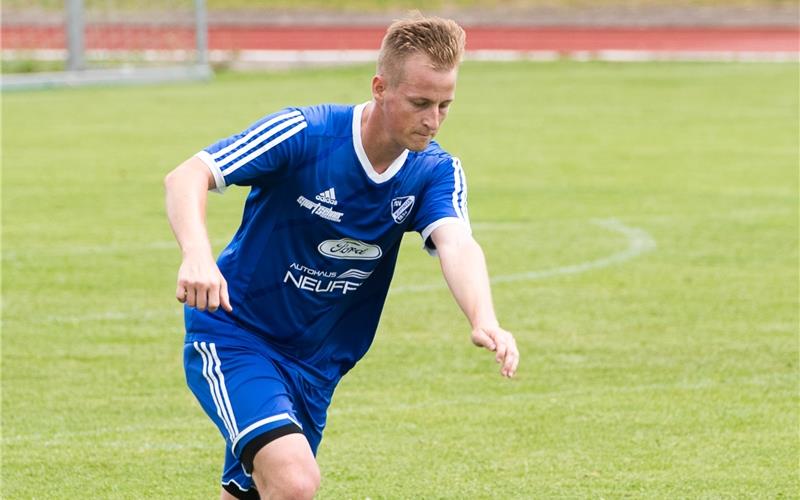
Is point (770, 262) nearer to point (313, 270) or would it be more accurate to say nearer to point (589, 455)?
point (589, 455)

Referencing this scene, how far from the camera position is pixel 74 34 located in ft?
92.9

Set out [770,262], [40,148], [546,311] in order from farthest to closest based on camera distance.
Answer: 1. [40,148]
2. [770,262]
3. [546,311]

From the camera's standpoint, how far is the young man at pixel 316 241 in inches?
191

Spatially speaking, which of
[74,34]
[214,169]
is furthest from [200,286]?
[74,34]

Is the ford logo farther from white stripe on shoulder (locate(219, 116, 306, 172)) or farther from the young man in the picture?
white stripe on shoulder (locate(219, 116, 306, 172))

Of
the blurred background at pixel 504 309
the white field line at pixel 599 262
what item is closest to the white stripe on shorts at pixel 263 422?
the blurred background at pixel 504 309

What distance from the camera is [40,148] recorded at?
1855 cm

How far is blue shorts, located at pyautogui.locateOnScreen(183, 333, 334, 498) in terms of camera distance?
4.89 metres

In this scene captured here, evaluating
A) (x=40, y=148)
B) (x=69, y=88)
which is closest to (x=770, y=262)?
(x=40, y=148)

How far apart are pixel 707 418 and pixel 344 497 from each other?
2114 mm

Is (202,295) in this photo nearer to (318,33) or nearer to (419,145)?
(419,145)

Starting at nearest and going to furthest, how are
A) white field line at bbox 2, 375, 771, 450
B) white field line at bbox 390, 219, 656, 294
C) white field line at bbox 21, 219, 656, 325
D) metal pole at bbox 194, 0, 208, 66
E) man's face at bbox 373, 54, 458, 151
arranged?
man's face at bbox 373, 54, 458, 151 < white field line at bbox 2, 375, 771, 450 < white field line at bbox 21, 219, 656, 325 < white field line at bbox 390, 219, 656, 294 < metal pole at bbox 194, 0, 208, 66

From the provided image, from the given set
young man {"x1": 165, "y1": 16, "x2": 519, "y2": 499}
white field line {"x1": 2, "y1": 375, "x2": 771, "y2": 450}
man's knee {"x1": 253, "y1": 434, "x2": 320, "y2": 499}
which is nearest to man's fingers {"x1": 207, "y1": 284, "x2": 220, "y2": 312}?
young man {"x1": 165, "y1": 16, "x2": 519, "y2": 499}

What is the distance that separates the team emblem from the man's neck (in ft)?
0.38
